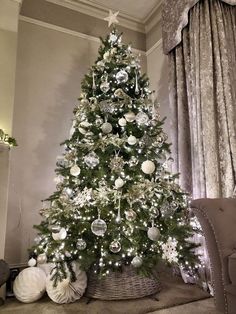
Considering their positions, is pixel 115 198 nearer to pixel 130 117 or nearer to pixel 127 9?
pixel 130 117

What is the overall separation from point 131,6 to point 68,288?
11.3ft

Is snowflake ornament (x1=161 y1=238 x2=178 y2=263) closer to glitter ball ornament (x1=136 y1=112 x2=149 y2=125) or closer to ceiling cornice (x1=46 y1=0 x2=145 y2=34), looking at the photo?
glitter ball ornament (x1=136 y1=112 x2=149 y2=125)

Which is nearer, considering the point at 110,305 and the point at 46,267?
the point at 110,305

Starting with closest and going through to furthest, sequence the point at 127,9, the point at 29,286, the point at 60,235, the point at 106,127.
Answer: the point at 60,235 → the point at 29,286 → the point at 106,127 → the point at 127,9

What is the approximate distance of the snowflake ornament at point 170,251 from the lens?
1.96m

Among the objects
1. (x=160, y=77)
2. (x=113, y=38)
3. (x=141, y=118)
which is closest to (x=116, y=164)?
(x=141, y=118)

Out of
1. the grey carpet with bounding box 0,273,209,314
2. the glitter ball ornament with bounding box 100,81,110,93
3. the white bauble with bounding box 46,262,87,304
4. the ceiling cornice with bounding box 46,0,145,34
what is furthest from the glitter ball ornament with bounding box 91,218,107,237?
the ceiling cornice with bounding box 46,0,145,34

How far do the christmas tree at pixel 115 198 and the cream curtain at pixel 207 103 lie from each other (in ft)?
1.18

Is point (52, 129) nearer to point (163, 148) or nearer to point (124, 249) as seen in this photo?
point (163, 148)

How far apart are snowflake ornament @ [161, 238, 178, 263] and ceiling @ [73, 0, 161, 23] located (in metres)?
3.07

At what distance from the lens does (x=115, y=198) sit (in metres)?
2.00

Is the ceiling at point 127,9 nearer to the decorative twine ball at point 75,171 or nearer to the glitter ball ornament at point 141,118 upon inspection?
the glitter ball ornament at point 141,118

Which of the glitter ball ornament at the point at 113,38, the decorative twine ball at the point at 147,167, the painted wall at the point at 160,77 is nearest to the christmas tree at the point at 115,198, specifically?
the decorative twine ball at the point at 147,167

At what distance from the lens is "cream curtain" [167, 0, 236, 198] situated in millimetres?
2338
